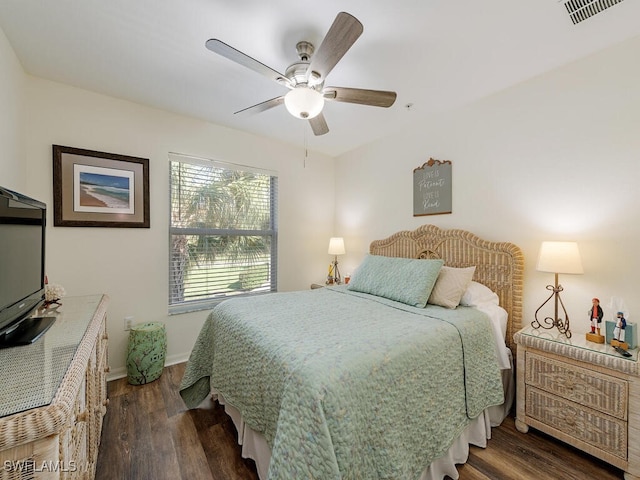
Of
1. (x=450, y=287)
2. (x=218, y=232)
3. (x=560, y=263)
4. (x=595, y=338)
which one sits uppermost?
(x=218, y=232)

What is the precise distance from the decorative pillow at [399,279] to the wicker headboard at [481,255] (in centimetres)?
45

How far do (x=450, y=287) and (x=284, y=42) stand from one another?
211cm

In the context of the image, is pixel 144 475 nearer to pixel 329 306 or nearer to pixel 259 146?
pixel 329 306

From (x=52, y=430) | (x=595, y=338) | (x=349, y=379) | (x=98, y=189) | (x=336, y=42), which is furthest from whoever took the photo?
(x=98, y=189)

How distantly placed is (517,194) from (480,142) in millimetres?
594

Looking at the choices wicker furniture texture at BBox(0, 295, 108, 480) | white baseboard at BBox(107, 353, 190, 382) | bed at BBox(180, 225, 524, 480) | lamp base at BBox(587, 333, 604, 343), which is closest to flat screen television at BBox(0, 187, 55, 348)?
wicker furniture texture at BBox(0, 295, 108, 480)

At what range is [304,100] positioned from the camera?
171 cm

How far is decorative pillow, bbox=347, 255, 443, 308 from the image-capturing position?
7.13 feet

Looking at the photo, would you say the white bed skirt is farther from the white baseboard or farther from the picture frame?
the picture frame

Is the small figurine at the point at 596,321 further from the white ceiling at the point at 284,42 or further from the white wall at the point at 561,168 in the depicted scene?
the white ceiling at the point at 284,42

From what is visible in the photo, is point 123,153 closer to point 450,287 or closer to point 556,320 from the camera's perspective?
point 450,287

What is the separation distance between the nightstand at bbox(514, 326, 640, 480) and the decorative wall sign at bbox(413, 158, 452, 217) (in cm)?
137

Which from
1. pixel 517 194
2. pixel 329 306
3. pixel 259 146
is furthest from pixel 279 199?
pixel 517 194

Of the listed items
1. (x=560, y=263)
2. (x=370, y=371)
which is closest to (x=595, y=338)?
(x=560, y=263)
